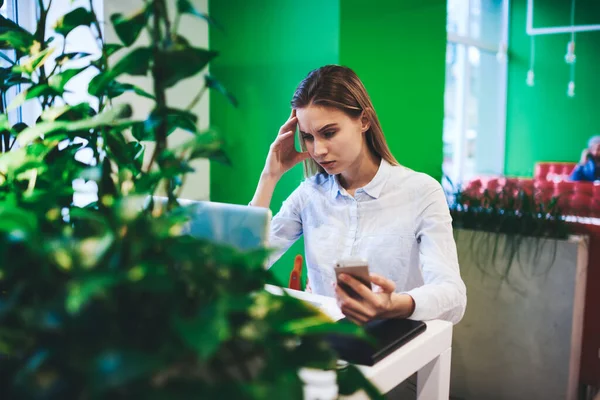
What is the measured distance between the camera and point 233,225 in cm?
110

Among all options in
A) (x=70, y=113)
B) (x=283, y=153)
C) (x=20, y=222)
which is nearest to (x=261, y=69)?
(x=283, y=153)

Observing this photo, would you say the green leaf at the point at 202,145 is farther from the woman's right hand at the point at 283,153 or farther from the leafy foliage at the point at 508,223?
the leafy foliage at the point at 508,223

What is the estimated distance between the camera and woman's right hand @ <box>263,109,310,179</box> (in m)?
1.94

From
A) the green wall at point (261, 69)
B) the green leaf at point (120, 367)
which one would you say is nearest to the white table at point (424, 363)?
the green leaf at point (120, 367)

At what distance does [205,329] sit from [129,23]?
0.48m

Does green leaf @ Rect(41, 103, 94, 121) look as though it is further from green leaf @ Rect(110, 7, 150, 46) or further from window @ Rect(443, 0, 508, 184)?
window @ Rect(443, 0, 508, 184)

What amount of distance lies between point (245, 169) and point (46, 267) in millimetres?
2463

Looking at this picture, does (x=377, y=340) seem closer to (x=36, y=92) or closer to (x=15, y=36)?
(x=36, y=92)

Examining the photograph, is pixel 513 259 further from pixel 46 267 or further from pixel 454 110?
pixel 454 110

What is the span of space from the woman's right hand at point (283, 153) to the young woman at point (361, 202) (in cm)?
11

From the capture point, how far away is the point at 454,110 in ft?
24.1

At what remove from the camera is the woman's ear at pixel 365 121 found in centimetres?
170

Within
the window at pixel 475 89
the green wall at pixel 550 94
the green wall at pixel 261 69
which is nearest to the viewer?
the green wall at pixel 261 69

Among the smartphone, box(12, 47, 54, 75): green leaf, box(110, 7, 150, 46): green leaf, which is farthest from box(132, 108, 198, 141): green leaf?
the smartphone
